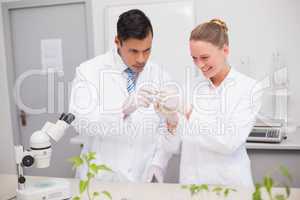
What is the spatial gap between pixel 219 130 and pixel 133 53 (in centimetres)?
68

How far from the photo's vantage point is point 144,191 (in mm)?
1531

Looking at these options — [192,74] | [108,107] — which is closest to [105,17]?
[192,74]

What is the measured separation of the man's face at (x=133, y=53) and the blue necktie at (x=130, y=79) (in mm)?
22

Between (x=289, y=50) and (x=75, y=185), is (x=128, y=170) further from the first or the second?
→ (x=289, y=50)

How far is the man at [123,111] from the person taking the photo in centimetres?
179

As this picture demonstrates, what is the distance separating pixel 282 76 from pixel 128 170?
1.41 meters

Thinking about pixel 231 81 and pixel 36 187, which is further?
pixel 231 81

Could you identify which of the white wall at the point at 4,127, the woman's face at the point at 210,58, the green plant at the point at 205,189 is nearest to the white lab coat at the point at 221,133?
the woman's face at the point at 210,58

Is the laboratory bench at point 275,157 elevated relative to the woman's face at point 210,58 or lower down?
lower down

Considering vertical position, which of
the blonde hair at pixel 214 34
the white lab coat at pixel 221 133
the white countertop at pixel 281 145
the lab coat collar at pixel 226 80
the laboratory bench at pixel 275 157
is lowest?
the laboratory bench at pixel 275 157

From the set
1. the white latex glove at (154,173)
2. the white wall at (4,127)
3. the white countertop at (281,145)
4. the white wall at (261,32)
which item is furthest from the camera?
the white wall at (4,127)

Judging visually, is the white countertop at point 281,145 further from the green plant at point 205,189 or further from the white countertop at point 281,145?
the green plant at point 205,189

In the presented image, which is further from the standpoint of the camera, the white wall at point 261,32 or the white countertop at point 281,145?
the white wall at point 261,32

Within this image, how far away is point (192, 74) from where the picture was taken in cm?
238
